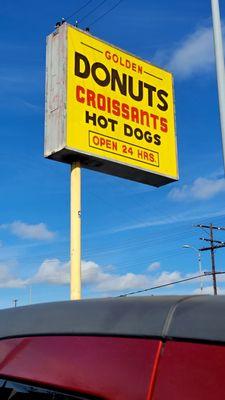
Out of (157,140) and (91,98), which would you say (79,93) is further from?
(157,140)

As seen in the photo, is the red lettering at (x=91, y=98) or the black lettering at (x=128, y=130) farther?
the black lettering at (x=128, y=130)

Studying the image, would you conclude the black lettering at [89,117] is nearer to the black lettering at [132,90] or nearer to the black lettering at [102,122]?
the black lettering at [102,122]

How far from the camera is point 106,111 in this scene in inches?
378

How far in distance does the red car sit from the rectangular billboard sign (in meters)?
7.09

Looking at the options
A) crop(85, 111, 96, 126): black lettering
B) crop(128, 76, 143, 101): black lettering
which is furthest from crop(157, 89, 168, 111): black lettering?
crop(85, 111, 96, 126): black lettering

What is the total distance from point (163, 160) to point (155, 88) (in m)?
1.54

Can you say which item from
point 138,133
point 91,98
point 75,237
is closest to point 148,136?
point 138,133

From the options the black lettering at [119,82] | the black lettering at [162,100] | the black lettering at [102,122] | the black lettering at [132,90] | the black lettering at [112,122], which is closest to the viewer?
the black lettering at [102,122]

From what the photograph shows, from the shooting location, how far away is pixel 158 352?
134 cm

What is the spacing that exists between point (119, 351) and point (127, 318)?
0.37ft

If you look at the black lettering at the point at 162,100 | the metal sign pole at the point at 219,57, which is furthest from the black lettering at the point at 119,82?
the metal sign pole at the point at 219,57

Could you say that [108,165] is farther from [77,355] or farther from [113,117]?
[77,355]

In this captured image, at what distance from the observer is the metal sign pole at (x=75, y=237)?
8.28 metres

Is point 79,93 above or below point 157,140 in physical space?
above
